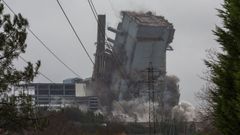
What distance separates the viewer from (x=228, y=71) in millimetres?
16000

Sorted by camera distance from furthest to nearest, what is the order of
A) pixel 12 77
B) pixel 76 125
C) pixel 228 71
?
pixel 76 125
pixel 12 77
pixel 228 71

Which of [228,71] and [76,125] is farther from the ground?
[228,71]

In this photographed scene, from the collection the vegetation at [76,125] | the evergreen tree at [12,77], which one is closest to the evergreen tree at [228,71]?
the evergreen tree at [12,77]

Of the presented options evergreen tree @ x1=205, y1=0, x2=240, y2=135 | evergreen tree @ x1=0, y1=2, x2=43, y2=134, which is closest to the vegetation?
evergreen tree @ x1=0, y1=2, x2=43, y2=134

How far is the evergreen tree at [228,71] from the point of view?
15617 millimetres

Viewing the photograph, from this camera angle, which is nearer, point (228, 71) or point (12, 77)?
point (228, 71)

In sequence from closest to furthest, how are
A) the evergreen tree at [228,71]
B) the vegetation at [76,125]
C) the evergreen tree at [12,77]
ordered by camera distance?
1. the evergreen tree at [228,71]
2. the evergreen tree at [12,77]
3. the vegetation at [76,125]

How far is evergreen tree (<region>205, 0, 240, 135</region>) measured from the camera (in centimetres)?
1562

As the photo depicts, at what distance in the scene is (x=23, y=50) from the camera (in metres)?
30.7

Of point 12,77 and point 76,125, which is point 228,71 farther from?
point 76,125

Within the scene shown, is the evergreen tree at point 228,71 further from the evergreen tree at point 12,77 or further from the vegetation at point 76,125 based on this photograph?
the vegetation at point 76,125

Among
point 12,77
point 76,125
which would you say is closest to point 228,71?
point 12,77

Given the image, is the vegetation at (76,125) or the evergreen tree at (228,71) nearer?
the evergreen tree at (228,71)

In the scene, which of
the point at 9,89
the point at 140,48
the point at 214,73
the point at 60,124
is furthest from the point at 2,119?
the point at 140,48
